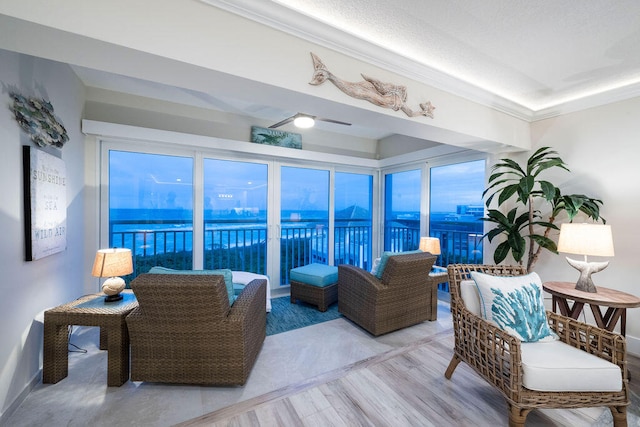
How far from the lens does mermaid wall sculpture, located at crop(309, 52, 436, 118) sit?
1.70m

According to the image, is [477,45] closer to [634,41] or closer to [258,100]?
[634,41]

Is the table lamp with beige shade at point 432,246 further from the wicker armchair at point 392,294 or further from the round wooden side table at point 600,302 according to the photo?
the round wooden side table at point 600,302

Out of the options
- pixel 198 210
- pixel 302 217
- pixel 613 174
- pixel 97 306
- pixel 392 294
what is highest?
pixel 613 174

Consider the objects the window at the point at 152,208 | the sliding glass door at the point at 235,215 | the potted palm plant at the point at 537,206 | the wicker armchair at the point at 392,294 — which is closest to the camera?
the potted palm plant at the point at 537,206

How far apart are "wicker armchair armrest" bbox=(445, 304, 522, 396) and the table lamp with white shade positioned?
1.12 meters

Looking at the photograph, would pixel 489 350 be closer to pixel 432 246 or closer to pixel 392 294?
pixel 392 294

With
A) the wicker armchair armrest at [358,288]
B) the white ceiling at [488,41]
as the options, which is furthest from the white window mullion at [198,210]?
the wicker armchair armrest at [358,288]

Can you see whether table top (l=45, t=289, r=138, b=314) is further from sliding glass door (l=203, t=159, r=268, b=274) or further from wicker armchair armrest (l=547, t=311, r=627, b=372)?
wicker armchair armrest (l=547, t=311, r=627, b=372)

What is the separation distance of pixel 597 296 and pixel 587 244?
403 mm

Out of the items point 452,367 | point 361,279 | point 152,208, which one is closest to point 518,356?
point 452,367

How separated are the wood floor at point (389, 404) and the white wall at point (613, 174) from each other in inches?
32.9

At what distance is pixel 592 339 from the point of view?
63.7 inches

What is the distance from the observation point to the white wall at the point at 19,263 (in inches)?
61.4

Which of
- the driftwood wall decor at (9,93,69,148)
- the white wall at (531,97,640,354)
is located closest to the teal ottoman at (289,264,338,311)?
the white wall at (531,97,640,354)
